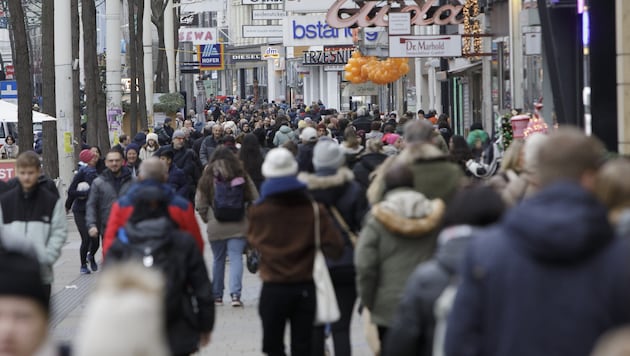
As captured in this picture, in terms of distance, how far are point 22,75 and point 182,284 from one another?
17.0 meters

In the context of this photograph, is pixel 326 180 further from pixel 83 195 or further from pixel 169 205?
pixel 83 195

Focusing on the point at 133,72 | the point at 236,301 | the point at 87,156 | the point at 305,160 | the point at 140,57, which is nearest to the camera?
the point at 236,301

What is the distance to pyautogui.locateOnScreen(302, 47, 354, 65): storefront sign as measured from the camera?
64312 mm

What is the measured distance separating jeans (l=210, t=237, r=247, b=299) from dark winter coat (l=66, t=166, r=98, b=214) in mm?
3447

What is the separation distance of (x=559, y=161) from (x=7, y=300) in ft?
6.28

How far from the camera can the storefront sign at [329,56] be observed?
6431 cm

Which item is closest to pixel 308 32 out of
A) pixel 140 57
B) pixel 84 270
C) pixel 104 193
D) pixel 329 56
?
pixel 140 57

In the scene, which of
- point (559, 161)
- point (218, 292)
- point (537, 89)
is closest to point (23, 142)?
point (537, 89)

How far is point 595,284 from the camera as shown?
195 inches

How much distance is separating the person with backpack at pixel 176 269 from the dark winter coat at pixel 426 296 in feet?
6.98

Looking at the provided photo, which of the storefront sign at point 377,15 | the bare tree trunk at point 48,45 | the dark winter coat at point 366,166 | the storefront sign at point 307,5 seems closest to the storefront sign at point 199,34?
the storefront sign at point 307,5

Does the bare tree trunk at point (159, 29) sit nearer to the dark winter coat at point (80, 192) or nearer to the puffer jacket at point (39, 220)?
the dark winter coat at point (80, 192)

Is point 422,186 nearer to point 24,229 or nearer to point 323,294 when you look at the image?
point 323,294

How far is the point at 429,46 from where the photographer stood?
1072 inches
